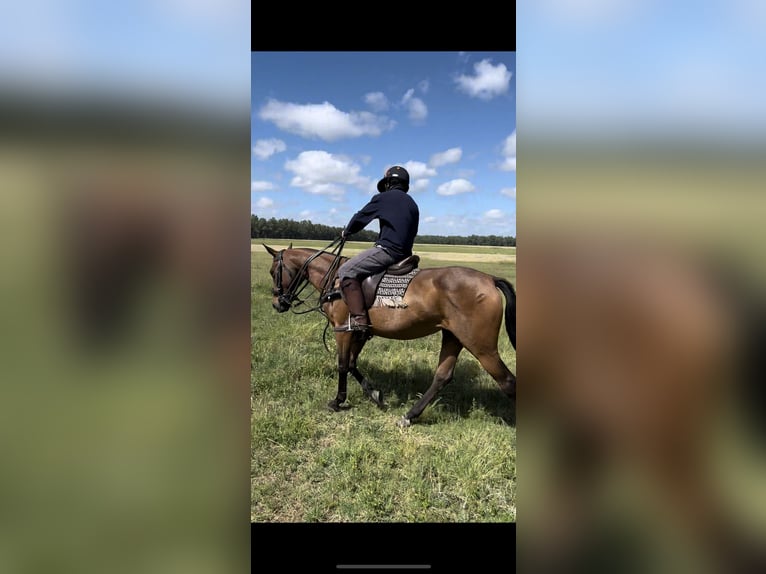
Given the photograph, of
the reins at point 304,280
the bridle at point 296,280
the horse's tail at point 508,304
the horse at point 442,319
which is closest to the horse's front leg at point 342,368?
the horse at point 442,319

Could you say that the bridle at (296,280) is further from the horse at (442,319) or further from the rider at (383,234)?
the rider at (383,234)

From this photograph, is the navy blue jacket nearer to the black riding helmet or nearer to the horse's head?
the black riding helmet

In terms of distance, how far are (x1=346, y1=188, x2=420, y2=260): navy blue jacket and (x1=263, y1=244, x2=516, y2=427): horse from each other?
16.9 inches

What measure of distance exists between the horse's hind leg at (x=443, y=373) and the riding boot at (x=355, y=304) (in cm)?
93

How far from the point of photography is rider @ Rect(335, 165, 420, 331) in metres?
4.05

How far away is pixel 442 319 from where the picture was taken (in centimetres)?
409

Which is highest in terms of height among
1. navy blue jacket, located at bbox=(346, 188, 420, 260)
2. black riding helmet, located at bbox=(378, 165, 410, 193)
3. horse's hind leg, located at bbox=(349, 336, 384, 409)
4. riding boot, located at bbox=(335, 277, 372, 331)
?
black riding helmet, located at bbox=(378, 165, 410, 193)

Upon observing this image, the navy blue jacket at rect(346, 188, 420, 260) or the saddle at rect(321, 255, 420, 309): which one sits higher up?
the navy blue jacket at rect(346, 188, 420, 260)

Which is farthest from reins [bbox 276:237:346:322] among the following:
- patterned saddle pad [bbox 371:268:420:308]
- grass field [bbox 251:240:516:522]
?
grass field [bbox 251:240:516:522]

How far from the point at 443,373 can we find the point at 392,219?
181 centimetres
